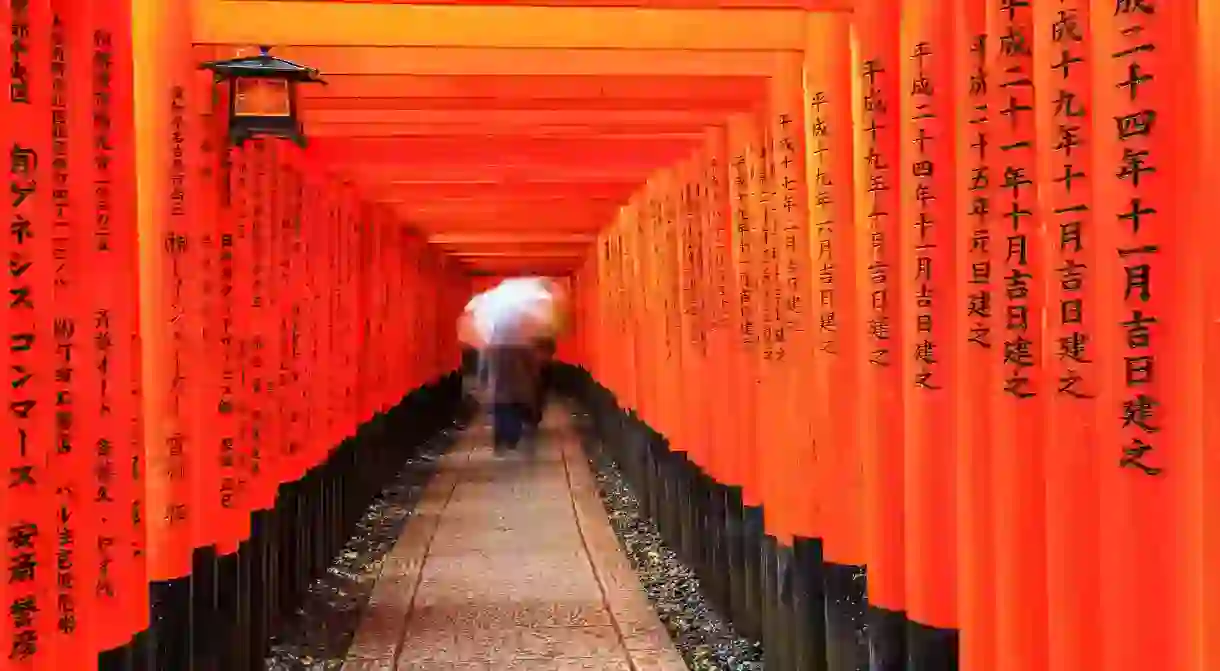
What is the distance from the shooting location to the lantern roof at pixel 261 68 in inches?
171

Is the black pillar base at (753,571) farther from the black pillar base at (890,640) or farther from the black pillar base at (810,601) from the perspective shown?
the black pillar base at (890,640)

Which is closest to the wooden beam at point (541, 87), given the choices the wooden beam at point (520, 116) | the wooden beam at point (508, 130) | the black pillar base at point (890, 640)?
the wooden beam at point (520, 116)

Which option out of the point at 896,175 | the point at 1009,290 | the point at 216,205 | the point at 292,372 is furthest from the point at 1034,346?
the point at 292,372

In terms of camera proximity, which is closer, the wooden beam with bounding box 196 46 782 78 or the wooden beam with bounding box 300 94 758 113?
the wooden beam with bounding box 196 46 782 78

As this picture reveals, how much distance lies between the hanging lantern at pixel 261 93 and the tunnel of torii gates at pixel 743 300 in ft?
0.36

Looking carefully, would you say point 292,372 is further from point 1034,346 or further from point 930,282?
point 1034,346

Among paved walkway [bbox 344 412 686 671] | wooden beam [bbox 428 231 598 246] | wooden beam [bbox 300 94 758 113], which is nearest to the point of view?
wooden beam [bbox 300 94 758 113]

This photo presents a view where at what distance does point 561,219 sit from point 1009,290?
937cm

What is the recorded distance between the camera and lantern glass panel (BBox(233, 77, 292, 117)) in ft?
14.6

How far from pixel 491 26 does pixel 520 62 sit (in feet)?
1.37

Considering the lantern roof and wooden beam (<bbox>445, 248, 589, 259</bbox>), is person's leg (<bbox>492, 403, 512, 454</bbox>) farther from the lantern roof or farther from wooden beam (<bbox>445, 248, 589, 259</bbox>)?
the lantern roof

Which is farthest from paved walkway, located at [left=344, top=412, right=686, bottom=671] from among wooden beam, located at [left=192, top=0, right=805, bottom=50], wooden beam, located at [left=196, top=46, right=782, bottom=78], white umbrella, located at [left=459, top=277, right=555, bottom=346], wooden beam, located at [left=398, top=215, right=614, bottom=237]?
wooden beam, located at [left=192, top=0, right=805, bottom=50]

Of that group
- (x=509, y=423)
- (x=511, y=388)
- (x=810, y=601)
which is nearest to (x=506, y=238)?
(x=511, y=388)

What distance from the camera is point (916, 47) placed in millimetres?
3131
